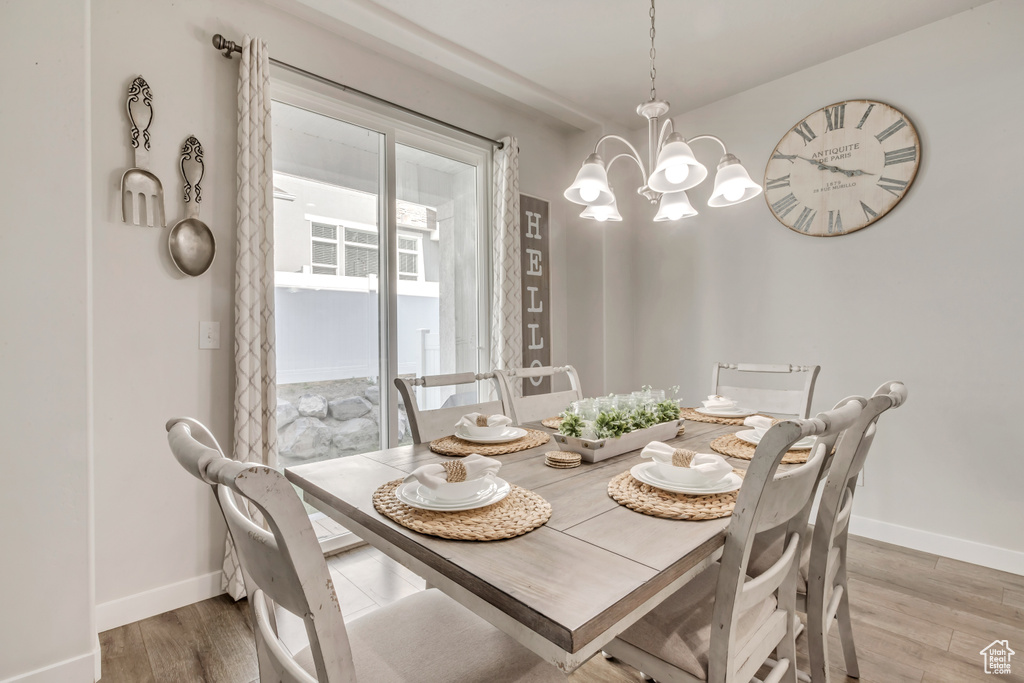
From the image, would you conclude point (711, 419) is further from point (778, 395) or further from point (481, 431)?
point (481, 431)

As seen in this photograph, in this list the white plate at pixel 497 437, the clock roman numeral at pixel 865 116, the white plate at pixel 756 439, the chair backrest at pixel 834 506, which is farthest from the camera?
the clock roman numeral at pixel 865 116

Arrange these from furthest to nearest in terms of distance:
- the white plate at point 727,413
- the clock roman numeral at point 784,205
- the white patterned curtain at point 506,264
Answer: the white patterned curtain at point 506,264 < the clock roman numeral at point 784,205 < the white plate at point 727,413

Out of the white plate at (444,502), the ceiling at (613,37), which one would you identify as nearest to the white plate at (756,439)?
the white plate at (444,502)

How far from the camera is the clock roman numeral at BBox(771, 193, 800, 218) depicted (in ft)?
9.34

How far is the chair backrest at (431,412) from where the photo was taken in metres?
1.62

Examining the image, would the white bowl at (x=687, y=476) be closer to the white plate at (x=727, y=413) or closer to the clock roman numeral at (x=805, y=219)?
the white plate at (x=727, y=413)

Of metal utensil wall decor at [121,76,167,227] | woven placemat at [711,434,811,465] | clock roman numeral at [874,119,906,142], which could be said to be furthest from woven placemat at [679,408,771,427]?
metal utensil wall decor at [121,76,167,227]

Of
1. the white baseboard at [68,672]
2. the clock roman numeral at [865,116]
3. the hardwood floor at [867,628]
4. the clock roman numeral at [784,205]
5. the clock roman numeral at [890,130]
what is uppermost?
the clock roman numeral at [865,116]

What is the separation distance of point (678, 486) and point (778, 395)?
1278 millimetres

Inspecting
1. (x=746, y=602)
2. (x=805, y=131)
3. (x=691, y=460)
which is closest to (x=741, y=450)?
(x=691, y=460)

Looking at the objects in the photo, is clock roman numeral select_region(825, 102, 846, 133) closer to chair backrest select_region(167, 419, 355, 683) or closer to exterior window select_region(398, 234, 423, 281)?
exterior window select_region(398, 234, 423, 281)

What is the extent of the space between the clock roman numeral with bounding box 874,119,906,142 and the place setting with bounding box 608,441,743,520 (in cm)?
238

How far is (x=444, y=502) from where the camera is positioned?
3.21 ft

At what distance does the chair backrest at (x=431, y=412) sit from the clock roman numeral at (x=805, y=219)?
215 cm
